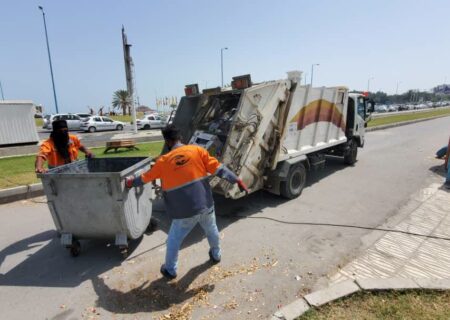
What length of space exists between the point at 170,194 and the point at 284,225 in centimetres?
231

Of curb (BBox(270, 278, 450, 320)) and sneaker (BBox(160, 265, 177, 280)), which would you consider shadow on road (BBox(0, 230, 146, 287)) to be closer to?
sneaker (BBox(160, 265, 177, 280))

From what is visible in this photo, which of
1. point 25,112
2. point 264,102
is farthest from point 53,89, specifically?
point 264,102

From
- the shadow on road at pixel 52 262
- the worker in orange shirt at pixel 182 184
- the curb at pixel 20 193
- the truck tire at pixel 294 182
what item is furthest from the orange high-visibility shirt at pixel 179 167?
the curb at pixel 20 193

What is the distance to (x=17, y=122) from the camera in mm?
12242

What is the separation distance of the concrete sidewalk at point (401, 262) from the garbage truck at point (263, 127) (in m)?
2.00

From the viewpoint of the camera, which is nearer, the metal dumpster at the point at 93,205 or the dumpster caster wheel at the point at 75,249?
the metal dumpster at the point at 93,205

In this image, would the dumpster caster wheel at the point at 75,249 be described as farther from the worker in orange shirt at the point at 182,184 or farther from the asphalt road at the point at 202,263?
the worker in orange shirt at the point at 182,184

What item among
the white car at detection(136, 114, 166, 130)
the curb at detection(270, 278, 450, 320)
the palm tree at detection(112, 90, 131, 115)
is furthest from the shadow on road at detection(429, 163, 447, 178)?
the palm tree at detection(112, 90, 131, 115)

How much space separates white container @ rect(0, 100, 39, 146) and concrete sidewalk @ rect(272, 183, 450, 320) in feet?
45.2

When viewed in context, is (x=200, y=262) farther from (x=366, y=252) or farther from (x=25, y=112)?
(x=25, y=112)

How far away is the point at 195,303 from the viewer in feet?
9.43

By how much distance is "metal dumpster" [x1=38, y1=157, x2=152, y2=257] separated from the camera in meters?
3.45

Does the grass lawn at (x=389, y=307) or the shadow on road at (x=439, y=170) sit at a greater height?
the grass lawn at (x=389, y=307)

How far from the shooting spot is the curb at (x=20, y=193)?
5.98m
